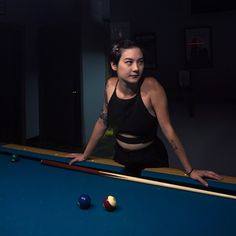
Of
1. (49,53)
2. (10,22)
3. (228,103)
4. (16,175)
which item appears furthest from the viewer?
(49,53)

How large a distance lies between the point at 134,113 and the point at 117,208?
0.80m

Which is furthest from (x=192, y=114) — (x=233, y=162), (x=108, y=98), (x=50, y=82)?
(x=50, y=82)

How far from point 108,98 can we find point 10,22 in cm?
323

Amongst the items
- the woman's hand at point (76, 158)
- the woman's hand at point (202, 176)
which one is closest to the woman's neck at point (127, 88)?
the woman's hand at point (76, 158)

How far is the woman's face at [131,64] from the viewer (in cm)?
173

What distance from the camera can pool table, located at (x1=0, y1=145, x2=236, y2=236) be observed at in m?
0.99

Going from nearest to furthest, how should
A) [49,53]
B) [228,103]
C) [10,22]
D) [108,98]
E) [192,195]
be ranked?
[192,195] < [108,98] < [228,103] < [10,22] < [49,53]

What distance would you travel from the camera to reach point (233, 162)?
3043 mm

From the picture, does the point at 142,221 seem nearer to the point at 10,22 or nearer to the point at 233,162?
the point at 233,162

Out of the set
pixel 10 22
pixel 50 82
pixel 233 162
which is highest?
pixel 10 22

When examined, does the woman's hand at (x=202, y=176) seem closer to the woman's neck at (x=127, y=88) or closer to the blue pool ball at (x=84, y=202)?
the blue pool ball at (x=84, y=202)

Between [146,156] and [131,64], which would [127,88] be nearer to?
[131,64]

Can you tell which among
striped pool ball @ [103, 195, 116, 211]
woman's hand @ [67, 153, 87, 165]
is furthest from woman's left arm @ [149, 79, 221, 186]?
striped pool ball @ [103, 195, 116, 211]

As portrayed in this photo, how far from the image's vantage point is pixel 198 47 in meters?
2.99
